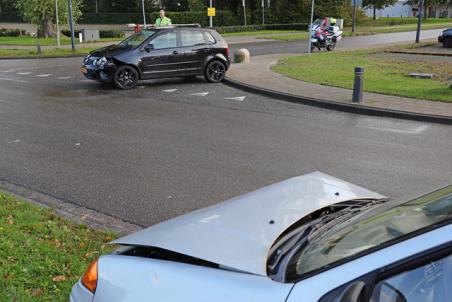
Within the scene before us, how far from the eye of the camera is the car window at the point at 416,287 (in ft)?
5.40

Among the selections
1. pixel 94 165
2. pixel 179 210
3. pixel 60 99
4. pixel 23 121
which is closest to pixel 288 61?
pixel 60 99

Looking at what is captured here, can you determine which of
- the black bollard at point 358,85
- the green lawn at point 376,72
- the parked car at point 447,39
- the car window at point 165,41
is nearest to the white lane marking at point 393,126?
the black bollard at point 358,85

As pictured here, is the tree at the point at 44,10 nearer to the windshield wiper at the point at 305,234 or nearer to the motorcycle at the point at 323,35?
the motorcycle at the point at 323,35

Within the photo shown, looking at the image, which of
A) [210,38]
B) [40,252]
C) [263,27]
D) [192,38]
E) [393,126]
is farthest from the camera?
[263,27]

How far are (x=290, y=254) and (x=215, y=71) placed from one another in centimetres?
1405

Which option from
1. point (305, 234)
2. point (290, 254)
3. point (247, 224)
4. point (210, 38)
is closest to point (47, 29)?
point (210, 38)

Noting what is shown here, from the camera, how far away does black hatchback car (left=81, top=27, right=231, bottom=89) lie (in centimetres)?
1436

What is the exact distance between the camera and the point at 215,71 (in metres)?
15.9

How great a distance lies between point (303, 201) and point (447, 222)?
47.3 inches

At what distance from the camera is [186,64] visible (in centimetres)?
1534

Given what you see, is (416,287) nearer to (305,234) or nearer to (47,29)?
(305,234)

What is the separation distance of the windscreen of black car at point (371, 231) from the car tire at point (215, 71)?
13.8 metres

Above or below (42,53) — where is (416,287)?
above

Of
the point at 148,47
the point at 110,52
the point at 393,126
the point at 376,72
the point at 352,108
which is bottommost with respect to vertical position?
the point at 393,126
